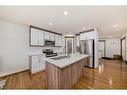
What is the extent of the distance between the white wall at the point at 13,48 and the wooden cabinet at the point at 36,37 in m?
0.27

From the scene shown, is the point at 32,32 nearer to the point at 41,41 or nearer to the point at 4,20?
the point at 41,41

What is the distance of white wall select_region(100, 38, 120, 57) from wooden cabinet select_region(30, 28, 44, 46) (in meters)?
7.85

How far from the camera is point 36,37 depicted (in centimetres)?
451

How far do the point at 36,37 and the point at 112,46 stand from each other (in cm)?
827

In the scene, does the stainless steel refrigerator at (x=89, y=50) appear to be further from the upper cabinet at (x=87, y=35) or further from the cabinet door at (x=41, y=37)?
the cabinet door at (x=41, y=37)

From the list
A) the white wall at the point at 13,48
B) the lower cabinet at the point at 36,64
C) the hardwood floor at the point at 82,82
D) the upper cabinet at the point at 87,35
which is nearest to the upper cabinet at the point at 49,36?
the white wall at the point at 13,48

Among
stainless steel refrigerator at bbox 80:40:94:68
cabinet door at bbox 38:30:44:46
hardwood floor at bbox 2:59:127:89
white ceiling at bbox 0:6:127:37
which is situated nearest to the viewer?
white ceiling at bbox 0:6:127:37

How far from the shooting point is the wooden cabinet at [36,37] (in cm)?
433

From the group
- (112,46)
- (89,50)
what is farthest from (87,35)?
(112,46)

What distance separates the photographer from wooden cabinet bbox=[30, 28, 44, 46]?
4.33 meters

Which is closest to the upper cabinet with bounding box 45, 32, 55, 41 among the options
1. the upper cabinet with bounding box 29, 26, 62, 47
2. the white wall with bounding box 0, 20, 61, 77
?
the upper cabinet with bounding box 29, 26, 62, 47

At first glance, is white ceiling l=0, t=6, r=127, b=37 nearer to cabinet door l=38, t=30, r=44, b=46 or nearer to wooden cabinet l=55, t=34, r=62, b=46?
cabinet door l=38, t=30, r=44, b=46

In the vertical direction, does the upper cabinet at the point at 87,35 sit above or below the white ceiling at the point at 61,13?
below
